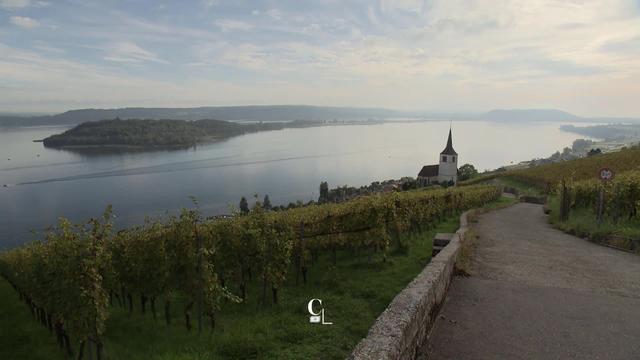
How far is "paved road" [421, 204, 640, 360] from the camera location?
20.6 feet

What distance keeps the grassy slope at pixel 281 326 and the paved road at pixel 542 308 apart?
1679 mm

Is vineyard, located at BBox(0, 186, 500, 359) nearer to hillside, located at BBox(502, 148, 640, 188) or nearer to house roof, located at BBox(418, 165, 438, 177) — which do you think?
hillside, located at BBox(502, 148, 640, 188)

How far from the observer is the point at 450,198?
24625 mm

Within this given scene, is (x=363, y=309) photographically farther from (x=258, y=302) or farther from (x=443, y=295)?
(x=258, y=302)

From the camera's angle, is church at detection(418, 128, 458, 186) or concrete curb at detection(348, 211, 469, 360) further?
church at detection(418, 128, 458, 186)

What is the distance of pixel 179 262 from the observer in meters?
10.3

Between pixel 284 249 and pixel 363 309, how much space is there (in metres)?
2.90

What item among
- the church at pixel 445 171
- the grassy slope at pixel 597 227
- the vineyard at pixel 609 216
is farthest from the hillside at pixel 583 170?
the church at pixel 445 171

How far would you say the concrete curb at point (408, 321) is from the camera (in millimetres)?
4934

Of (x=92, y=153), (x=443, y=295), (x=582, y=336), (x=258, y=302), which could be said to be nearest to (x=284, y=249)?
(x=258, y=302)

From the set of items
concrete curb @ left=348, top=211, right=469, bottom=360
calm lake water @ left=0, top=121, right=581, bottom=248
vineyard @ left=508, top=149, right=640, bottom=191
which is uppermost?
concrete curb @ left=348, top=211, right=469, bottom=360

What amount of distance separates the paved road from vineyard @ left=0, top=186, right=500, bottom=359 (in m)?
4.28

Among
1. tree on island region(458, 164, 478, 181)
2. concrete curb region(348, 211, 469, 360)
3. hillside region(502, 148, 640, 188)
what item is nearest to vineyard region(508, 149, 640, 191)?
hillside region(502, 148, 640, 188)

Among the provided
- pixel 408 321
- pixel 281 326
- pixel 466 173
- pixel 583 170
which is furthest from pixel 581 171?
pixel 408 321
